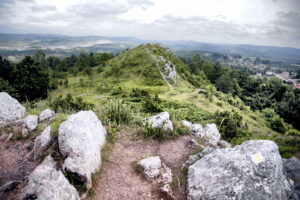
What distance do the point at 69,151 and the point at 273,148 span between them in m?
7.43

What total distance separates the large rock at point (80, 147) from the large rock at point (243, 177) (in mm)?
3606

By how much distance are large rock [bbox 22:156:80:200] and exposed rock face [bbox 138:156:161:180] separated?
2760 millimetres

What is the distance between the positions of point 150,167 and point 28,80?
3890 cm

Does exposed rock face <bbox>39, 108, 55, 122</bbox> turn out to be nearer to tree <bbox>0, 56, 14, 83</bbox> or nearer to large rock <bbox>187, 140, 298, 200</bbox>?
large rock <bbox>187, 140, 298, 200</bbox>

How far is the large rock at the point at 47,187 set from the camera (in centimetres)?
423

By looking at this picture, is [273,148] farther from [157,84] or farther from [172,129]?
[157,84]

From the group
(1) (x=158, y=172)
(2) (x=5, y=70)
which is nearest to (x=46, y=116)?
(1) (x=158, y=172)

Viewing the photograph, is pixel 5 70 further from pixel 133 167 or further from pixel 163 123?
pixel 133 167

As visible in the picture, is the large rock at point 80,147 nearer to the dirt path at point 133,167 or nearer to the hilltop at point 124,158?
the hilltop at point 124,158

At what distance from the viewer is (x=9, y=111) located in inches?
394

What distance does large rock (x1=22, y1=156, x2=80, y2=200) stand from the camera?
4.23m

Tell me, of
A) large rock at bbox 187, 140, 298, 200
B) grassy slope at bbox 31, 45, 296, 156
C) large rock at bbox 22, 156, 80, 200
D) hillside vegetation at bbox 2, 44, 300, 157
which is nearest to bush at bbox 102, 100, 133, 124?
hillside vegetation at bbox 2, 44, 300, 157

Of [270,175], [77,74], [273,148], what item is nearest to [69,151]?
[270,175]

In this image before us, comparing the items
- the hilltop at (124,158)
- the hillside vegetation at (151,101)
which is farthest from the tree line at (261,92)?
the hilltop at (124,158)
